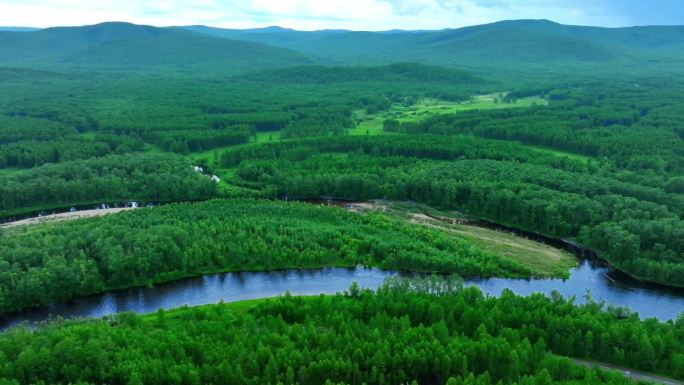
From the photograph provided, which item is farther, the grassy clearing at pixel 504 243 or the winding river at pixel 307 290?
the grassy clearing at pixel 504 243

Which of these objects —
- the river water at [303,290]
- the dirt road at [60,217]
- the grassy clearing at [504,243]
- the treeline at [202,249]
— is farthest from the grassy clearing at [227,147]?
the river water at [303,290]

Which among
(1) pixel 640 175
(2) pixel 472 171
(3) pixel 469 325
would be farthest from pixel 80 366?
(1) pixel 640 175

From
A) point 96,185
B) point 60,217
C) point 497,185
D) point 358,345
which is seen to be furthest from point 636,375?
point 96,185

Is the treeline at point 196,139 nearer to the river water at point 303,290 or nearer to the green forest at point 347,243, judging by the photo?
the green forest at point 347,243

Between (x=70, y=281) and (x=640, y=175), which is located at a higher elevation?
(x=640, y=175)

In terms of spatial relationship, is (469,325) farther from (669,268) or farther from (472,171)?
(472,171)

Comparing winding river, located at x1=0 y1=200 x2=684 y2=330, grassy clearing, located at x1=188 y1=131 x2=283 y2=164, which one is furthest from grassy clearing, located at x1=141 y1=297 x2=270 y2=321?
grassy clearing, located at x1=188 y1=131 x2=283 y2=164

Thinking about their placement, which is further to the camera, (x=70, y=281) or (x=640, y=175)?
(x=640, y=175)

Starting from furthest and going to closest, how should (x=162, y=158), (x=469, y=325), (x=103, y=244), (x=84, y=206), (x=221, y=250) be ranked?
1. (x=162, y=158)
2. (x=84, y=206)
3. (x=221, y=250)
4. (x=103, y=244)
5. (x=469, y=325)
